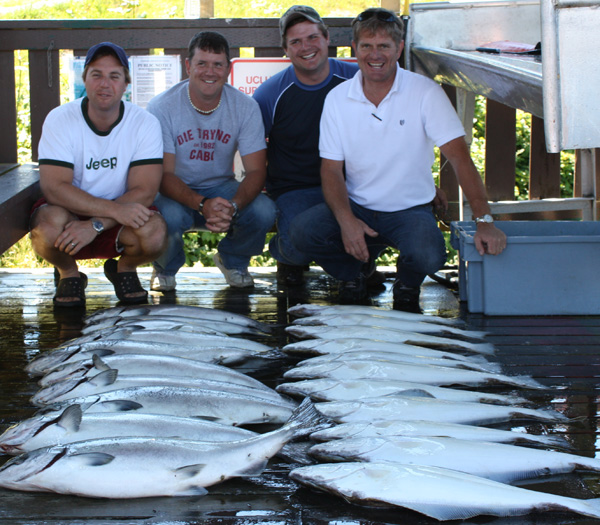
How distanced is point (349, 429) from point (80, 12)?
1386cm

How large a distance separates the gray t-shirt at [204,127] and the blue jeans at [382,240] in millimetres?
719

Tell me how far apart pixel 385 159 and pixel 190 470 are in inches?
105

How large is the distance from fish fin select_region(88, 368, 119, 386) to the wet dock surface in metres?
0.27

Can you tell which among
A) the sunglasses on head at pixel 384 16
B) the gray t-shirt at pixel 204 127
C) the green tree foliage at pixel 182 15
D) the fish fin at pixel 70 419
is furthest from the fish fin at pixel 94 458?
the green tree foliage at pixel 182 15

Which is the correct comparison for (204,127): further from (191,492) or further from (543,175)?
(191,492)

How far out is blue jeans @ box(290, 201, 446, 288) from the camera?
14.5ft

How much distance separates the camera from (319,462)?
243cm

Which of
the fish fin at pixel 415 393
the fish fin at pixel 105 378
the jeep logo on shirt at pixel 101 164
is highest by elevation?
the jeep logo on shirt at pixel 101 164

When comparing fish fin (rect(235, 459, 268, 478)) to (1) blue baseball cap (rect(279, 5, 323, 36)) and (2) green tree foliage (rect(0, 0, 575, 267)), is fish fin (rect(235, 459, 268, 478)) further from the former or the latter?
(2) green tree foliage (rect(0, 0, 575, 267))

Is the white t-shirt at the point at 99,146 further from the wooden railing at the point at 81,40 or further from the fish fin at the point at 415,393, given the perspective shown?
the fish fin at the point at 415,393

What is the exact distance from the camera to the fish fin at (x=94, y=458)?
2.26m

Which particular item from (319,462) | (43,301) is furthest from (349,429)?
(43,301)

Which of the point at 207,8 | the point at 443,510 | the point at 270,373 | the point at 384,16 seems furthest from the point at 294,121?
the point at 443,510

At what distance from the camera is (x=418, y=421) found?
2557 mm
